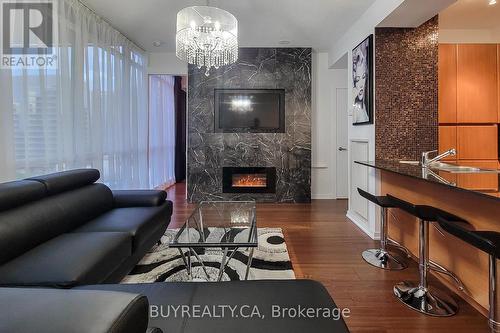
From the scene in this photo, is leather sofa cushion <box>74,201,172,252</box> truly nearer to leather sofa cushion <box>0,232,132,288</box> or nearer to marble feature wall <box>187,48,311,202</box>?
leather sofa cushion <box>0,232,132,288</box>

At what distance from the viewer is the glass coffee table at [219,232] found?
1.96m

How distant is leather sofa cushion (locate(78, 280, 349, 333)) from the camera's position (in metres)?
1.10

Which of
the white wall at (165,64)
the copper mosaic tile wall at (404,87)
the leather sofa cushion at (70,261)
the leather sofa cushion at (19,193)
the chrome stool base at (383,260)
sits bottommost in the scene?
the chrome stool base at (383,260)

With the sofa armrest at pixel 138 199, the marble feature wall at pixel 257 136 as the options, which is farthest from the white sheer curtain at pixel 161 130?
the sofa armrest at pixel 138 199

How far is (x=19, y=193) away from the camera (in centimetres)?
197

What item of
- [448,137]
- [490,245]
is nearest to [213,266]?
[490,245]

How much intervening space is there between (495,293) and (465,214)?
0.62m

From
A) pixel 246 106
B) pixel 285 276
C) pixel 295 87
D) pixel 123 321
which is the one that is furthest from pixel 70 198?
pixel 295 87

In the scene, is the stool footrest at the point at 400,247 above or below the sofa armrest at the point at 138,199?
below

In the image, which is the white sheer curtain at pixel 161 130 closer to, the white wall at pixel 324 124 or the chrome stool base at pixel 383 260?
the white wall at pixel 324 124

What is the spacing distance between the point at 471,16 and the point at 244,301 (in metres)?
4.68

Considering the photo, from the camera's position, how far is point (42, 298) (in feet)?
2.45

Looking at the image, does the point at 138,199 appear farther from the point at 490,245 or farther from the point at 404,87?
the point at 404,87

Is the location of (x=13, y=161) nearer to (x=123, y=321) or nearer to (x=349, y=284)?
(x=123, y=321)
